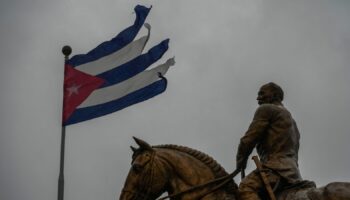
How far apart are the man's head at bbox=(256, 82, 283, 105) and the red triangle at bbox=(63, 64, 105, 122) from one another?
656cm

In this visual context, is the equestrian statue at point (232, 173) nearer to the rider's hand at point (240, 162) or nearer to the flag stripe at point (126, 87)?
the rider's hand at point (240, 162)

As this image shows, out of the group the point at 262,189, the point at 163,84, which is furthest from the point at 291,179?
the point at 163,84

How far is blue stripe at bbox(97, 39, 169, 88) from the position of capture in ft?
75.7

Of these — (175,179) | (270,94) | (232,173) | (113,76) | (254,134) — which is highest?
(113,76)

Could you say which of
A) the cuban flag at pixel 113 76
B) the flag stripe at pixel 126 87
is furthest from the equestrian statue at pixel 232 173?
the flag stripe at pixel 126 87

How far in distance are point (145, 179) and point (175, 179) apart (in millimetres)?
576

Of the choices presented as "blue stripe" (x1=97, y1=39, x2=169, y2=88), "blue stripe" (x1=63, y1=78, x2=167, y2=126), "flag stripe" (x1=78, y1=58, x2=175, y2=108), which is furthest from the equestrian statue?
"blue stripe" (x1=97, y1=39, x2=169, y2=88)

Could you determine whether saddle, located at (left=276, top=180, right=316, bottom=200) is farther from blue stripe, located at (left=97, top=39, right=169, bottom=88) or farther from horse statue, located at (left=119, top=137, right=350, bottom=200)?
blue stripe, located at (left=97, top=39, right=169, bottom=88)

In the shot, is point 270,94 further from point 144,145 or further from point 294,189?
point 144,145

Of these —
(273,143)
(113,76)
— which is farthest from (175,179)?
(113,76)

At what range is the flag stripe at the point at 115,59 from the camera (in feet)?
75.2

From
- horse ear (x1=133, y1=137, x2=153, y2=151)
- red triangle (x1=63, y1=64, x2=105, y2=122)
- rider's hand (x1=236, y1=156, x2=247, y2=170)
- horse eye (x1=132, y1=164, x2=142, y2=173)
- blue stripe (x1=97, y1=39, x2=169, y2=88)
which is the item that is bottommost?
horse eye (x1=132, y1=164, x2=142, y2=173)

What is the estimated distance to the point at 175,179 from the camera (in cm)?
1583

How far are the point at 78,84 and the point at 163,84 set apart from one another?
2209 millimetres
